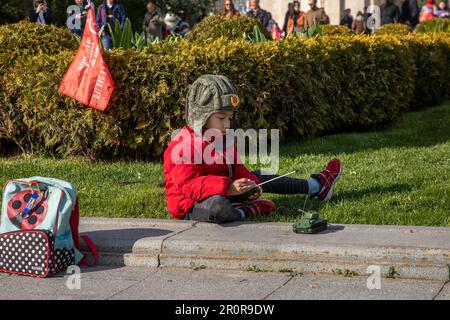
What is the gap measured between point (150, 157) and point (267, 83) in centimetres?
139

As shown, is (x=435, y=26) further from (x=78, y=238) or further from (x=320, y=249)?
(x=78, y=238)

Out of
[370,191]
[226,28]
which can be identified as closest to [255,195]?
[370,191]

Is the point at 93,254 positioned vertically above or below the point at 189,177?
below

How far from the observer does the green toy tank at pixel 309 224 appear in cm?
564

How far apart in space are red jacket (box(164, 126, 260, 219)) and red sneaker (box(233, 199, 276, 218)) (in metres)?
0.24

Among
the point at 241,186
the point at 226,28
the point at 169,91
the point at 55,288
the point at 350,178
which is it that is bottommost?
the point at 55,288

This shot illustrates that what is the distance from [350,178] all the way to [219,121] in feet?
5.80

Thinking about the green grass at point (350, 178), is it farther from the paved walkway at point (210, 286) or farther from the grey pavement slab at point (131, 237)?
the paved walkway at point (210, 286)

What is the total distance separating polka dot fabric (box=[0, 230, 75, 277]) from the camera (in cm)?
531

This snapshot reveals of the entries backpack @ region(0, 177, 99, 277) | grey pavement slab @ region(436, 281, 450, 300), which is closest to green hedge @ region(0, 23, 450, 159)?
backpack @ region(0, 177, 99, 277)

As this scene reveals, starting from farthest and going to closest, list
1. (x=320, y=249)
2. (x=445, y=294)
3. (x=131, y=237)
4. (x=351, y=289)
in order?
(x=131, y=237) < (x=320, y=249) < (x=351, y=289) < (x=445, y=294)

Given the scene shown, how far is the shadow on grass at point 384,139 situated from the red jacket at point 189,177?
2.88 metres

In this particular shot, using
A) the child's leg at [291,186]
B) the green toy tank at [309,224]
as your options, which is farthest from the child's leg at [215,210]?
the child's leg at [291,186]

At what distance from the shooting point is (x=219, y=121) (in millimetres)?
6242
